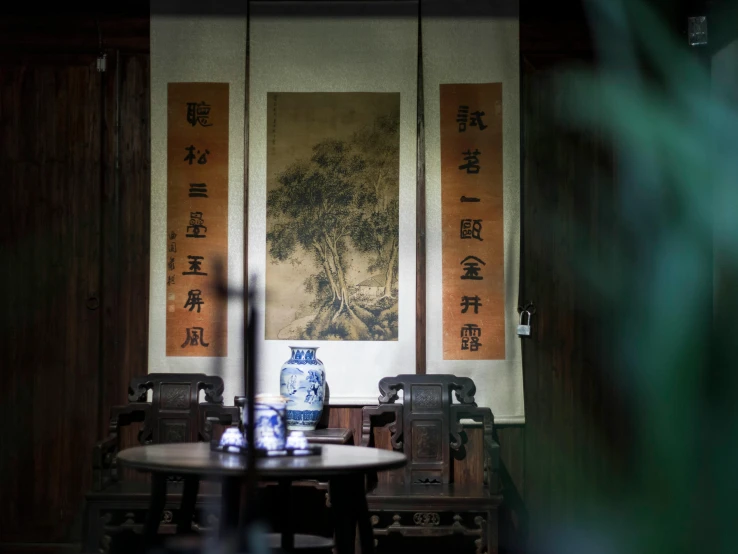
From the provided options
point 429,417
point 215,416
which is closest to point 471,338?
point 429,417

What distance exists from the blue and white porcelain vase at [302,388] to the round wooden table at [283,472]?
0.77 m

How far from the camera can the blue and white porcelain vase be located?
14.1 ft

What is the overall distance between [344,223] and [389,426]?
1102 mm

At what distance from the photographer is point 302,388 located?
4.30 metres

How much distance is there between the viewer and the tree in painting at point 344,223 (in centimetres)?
462

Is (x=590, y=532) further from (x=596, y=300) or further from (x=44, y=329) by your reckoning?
(x=44, y=329)

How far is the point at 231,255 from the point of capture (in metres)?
4.62

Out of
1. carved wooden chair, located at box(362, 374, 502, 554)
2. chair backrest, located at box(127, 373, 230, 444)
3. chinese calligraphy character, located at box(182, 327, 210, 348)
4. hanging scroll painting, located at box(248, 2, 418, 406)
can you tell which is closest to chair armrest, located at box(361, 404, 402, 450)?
carved wooden chair, located at box(362, 374, 502, 554)

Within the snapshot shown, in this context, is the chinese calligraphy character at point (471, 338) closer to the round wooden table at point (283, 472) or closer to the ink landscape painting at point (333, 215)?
the ink landscape painting at point (333, 215)

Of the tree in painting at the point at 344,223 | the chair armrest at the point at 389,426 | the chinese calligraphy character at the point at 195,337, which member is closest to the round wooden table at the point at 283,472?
the chair armrest at the point at 389,426

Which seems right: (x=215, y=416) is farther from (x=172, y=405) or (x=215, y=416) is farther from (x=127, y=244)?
(x=127, y=244)

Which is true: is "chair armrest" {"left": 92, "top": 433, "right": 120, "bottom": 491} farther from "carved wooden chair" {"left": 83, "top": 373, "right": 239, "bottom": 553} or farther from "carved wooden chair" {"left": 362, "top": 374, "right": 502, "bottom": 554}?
"carved wooden chair" {"left": 362, "top": 374, "right": 502, "bottom": 554}

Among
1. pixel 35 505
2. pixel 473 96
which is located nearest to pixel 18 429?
pixel 35 505

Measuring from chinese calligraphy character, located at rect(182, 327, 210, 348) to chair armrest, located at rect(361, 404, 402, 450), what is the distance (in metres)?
0.93
